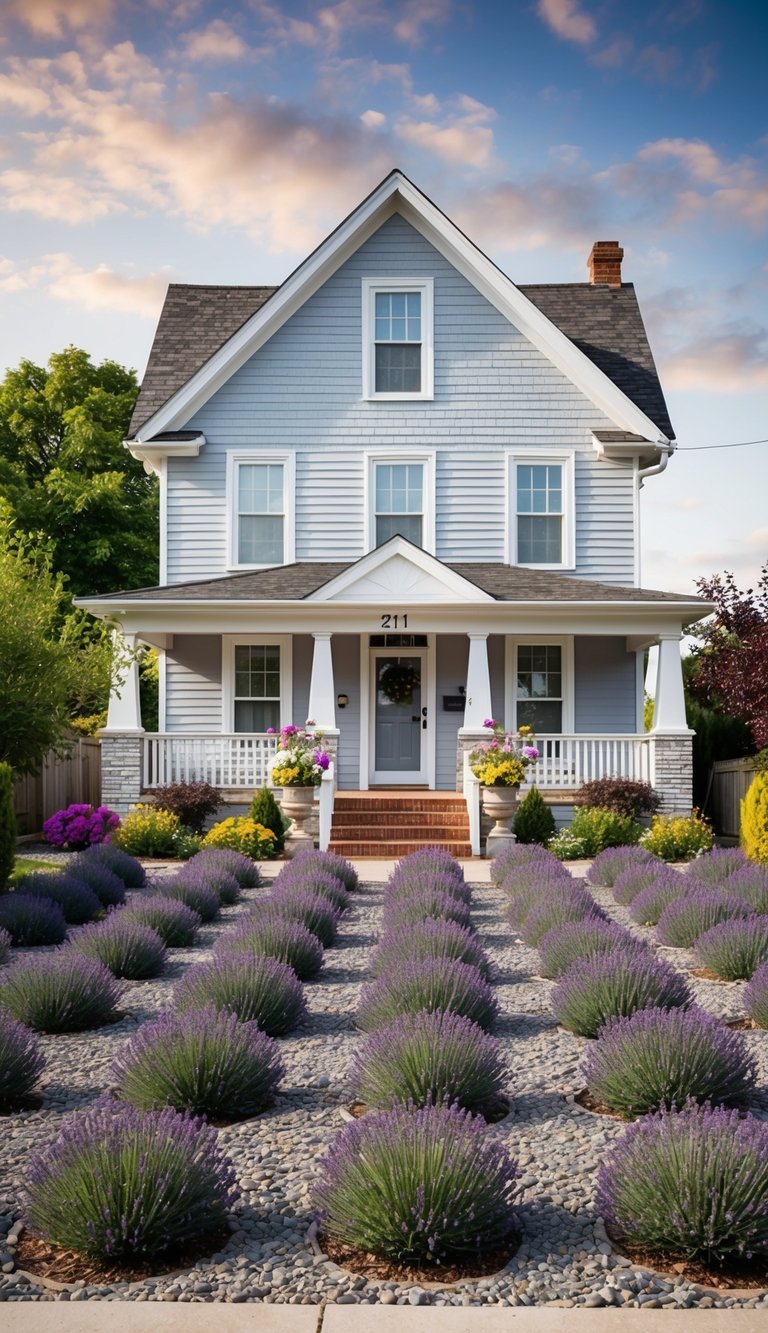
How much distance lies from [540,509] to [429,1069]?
47.5 ft

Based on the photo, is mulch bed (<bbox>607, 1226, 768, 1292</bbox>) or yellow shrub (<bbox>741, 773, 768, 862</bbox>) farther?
yellow shrub (<bbox>741, 773, 768, 862</bbox>)

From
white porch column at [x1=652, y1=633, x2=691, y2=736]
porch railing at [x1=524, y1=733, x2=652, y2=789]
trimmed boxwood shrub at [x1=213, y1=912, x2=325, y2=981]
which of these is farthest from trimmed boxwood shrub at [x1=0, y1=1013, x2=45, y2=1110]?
white porch column at [x1=652, y1=633, x2=691, y2=736]

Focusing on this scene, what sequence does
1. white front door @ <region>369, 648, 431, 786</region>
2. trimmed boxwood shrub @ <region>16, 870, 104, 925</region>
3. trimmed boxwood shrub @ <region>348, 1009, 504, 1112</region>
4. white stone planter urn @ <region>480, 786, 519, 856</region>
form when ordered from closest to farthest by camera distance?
trimmed boxwood shrub @ <region>348, 1009, 504, 1112</region>, trimmed boxwood shrub @ <region>16, 870, 104, 925</region>, white stone planter urn @ <region>480, 786, 519, 856</region>, white front door @ <region>369, 648, 431, 786</region>

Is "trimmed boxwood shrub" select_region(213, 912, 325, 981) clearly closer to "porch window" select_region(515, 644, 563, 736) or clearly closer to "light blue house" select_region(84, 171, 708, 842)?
"light blue house" select_region(84, 171, 708, 842)

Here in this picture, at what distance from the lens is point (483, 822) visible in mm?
15797

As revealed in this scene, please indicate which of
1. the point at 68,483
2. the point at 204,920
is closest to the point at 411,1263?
the point at 204,920

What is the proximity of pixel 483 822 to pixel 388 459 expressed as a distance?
6.20m

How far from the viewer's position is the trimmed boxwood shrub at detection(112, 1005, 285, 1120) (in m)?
4.93

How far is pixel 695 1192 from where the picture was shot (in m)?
3.61

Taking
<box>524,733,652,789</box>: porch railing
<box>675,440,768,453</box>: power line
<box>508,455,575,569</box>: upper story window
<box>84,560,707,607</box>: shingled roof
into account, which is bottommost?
<box>524,733,652,789</box>: porch railing

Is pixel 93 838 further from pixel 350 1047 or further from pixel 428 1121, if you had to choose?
pixel 428 1121

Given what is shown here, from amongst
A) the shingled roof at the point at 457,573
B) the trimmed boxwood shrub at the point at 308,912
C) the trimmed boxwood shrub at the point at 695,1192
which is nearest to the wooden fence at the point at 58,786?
the shingled roof at the point at 457,573

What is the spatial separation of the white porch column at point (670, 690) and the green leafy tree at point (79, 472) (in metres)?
15.5

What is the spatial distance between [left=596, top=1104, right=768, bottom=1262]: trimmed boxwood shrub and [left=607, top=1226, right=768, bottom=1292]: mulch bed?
0.07 ft
